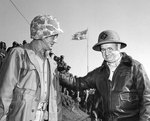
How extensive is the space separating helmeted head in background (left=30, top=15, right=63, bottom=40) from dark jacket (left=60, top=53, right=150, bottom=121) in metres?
1.22

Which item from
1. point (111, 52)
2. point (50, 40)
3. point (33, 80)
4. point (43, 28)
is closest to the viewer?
point (33, 80)

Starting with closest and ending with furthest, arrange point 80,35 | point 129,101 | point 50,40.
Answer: point 50,40, point 129,101, point 80,35

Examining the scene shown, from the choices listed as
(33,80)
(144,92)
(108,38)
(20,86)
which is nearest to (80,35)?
(108,38)

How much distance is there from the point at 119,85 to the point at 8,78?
5.76 ft

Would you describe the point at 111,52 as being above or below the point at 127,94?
above

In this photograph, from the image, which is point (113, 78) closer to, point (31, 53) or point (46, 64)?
point (46, 64)

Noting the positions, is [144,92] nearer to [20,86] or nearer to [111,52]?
[111,52]

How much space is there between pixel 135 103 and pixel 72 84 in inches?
44.6

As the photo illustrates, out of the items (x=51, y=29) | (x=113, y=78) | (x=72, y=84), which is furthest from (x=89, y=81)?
(x=51, y=29)

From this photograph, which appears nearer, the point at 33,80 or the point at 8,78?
the point at 8,78

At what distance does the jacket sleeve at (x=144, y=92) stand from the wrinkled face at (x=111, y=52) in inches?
17.4

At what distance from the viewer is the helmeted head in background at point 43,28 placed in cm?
355

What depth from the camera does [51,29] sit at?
3566 millimetres

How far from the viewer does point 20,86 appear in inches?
124
